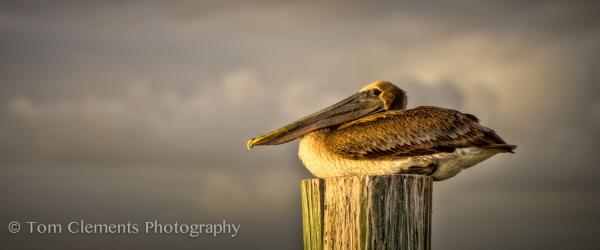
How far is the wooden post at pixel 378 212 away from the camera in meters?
5.22

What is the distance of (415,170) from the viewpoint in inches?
270

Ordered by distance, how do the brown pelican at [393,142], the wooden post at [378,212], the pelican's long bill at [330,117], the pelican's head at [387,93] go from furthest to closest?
1. the pelican's head at [387,93]
2. the pelican's long bill at [330,117]
3. the brown pelican at [393,142]
4. the wooden post at [378,212]

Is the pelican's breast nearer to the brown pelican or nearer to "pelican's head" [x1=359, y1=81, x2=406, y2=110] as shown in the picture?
the brown pelican

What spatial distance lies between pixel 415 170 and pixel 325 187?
1.65 m

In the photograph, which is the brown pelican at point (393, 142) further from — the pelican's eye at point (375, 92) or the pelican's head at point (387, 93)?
the pelican's eye at point (375, 92)

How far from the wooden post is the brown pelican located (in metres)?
1.36

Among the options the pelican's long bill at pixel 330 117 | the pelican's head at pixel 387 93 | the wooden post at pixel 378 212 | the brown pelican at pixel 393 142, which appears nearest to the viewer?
the wooden post at pixel 378 212

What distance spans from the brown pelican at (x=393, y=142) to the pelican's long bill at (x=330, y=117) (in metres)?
0.01

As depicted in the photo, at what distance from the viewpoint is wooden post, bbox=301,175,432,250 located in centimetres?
522

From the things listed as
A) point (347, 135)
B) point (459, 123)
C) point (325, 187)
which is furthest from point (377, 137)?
point (325, 187)

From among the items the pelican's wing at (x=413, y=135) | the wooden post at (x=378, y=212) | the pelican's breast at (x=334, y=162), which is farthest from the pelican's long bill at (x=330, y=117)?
the wooden post at (x=378, y=212)

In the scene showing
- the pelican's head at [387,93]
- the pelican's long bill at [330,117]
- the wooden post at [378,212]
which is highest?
the pelican's head at [387,93]

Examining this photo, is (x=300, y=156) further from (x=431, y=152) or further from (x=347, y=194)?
(x=347, y=194)

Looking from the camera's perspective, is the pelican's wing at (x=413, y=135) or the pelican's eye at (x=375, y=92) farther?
the pelican's eye at (x=375, y=92)
